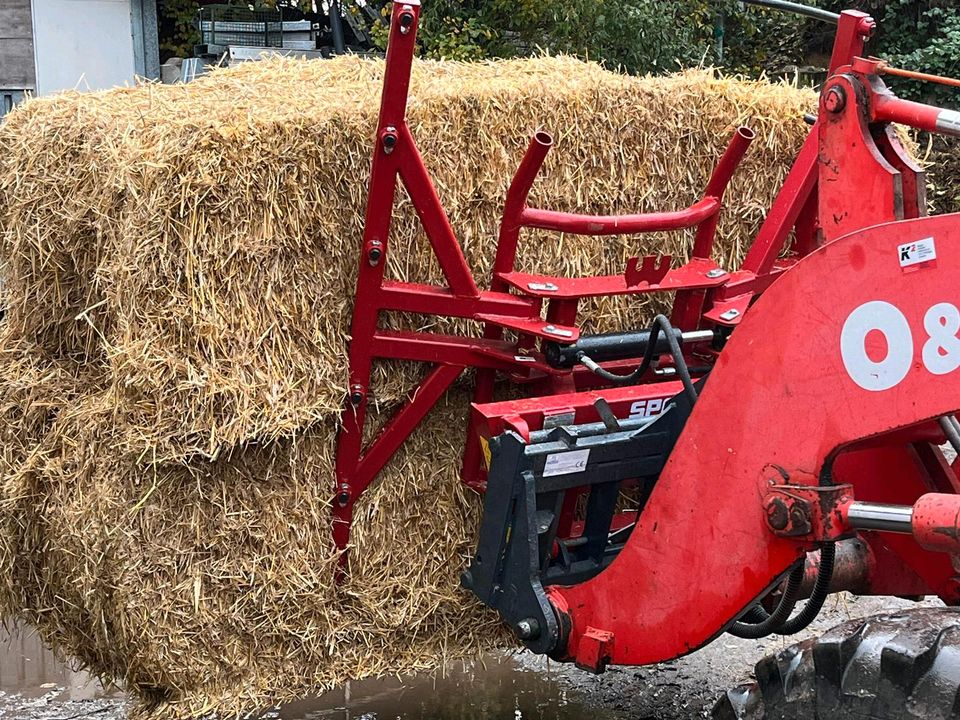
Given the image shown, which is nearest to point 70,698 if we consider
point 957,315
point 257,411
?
point 257,411

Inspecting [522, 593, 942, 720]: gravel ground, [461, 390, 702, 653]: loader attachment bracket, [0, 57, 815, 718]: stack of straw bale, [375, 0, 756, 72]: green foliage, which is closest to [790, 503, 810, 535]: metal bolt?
[461, 390, 702, 653]: loader attachment bracket

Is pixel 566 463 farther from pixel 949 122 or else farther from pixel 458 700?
pixel 458 700

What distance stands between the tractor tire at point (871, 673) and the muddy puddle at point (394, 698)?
69.8 inches

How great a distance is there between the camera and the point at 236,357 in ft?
9.88

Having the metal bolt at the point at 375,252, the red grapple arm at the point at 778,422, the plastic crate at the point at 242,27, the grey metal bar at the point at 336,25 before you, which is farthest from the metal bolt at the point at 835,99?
the plastic crate at the point at 242,27

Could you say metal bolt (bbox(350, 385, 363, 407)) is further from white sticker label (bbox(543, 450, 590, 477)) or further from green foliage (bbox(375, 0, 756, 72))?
green foliage (bbox(375, 0, 756, 72))

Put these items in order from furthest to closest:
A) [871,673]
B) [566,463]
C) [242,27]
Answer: [242,27]
[566,463]
[871,673]

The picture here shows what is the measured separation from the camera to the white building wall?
10.4 m

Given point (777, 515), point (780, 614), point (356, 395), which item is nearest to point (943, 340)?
point (777, 515)

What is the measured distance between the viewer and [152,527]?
3.03m

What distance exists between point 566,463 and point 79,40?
8984mm

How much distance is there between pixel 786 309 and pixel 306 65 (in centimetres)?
207

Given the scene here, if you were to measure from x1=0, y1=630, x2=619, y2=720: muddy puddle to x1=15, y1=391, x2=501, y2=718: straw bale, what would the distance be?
766 mm

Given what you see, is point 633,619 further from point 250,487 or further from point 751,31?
point 751,31
